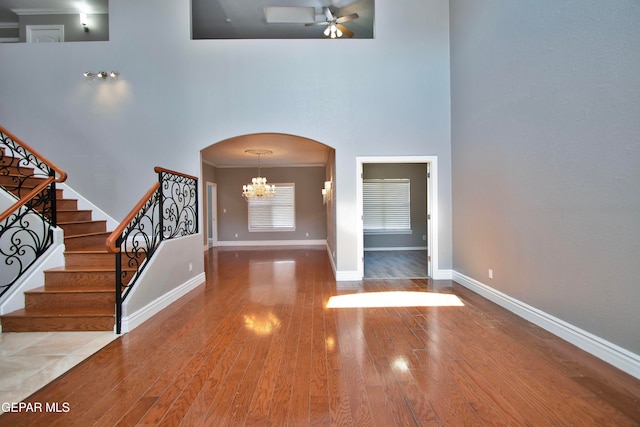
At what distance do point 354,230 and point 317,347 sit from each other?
252 centimetres

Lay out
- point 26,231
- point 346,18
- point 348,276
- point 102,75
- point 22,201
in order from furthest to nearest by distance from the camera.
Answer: point 346,18 → point 348,276 → point 102,75 → point 26,231 → point 22,201

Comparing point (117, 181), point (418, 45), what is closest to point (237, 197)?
point (117, 181)

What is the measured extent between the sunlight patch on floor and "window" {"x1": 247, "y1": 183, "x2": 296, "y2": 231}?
6273mm

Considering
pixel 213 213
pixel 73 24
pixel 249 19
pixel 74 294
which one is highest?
pixel 249 19

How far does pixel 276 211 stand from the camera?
10141 mm

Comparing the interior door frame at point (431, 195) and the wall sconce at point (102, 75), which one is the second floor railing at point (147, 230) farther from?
the interior door frame at point (431, 195)

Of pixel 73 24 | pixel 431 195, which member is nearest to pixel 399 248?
pixel 431 195

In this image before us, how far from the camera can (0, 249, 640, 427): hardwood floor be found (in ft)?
5.57

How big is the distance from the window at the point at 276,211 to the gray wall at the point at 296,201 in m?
0.15

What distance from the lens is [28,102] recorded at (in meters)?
4.71

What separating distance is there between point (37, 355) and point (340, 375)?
98.8 inches

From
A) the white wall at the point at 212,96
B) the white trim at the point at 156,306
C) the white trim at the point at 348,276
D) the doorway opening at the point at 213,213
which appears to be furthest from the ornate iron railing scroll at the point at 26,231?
the doorway opening at the point at 213,213

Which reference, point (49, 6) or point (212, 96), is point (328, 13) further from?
point (49, 6)

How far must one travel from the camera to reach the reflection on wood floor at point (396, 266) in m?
5.35
